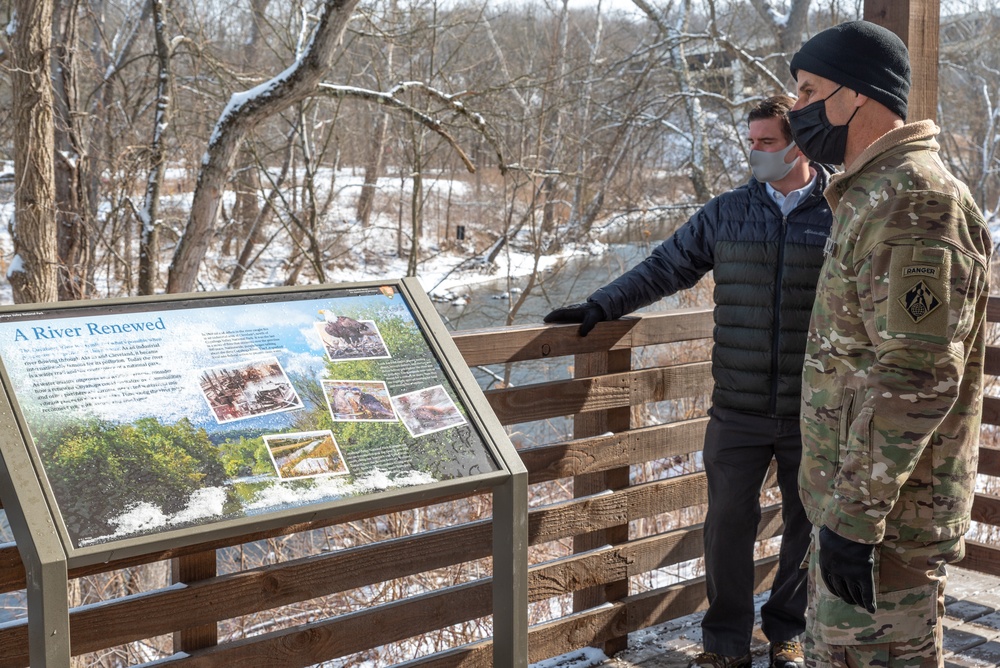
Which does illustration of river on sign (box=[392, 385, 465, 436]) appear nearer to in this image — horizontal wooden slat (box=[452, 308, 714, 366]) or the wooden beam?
horizontal wooden slat (box=[452, 308, 714, 366])

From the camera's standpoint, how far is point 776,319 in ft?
10.3

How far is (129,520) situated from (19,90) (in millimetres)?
7414

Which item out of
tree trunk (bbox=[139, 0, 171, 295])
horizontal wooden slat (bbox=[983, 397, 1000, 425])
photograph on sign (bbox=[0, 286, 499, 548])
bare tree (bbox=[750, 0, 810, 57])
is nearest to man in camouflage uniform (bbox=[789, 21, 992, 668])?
photograph on sign (bbox=[0, 286, 499, 548])

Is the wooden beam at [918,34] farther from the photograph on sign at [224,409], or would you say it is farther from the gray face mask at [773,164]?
the photograph on sign at [224,409]

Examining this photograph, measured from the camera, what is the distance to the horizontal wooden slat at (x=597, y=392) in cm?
325

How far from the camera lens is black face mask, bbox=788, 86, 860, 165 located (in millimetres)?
2383

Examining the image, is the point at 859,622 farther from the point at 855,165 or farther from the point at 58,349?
the point at 58,349

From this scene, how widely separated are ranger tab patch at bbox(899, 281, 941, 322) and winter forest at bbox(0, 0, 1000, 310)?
22.2ft

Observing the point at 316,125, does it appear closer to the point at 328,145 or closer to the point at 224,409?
the point at 328,145

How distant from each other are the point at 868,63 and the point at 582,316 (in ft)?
4.49

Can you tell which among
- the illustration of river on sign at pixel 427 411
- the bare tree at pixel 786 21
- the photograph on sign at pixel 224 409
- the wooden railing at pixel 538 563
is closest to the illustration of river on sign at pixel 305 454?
the photograph on sign at pixel 224 409

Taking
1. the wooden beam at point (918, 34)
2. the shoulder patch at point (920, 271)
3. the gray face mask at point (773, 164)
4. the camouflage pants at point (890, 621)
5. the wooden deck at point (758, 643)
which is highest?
the wooden beam at point (918, 34)

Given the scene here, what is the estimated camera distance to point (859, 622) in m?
2.21

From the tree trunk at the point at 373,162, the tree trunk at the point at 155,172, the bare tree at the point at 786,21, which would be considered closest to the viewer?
the tree trunk at the point at 155,172
